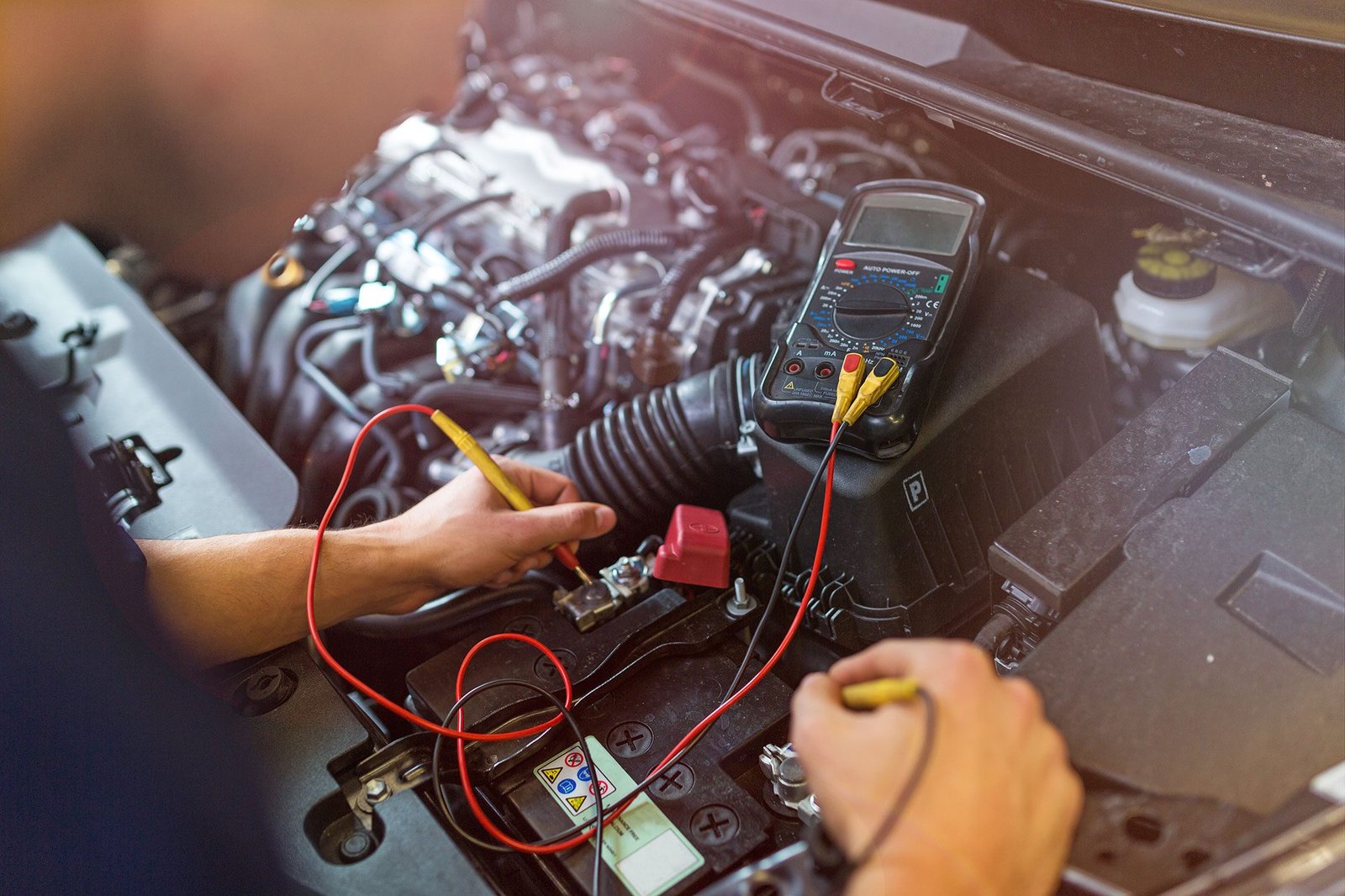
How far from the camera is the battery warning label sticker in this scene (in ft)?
2.48

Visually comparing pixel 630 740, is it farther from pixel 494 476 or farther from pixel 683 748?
pixel 494 476

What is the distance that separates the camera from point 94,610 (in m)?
0.74

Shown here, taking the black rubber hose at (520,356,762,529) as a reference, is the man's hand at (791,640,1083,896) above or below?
above

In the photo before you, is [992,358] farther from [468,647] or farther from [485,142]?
[485,142]

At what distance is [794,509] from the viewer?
96cm

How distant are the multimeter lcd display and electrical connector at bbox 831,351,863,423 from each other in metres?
0.21

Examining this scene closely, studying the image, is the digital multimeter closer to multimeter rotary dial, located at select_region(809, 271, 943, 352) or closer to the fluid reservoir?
multimeter rotary dial, located at select_region(809, 271, 943, 352)

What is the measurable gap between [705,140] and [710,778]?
3.65 ft

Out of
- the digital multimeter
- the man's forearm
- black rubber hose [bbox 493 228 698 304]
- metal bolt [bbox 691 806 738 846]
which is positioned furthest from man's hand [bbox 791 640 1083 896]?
black rubber hose [bbox 493 228 698 304]

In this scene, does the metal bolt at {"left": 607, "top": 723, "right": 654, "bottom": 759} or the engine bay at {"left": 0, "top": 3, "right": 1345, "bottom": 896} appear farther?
the metal bolt at {"left": 607, "top": 723, "right": 654, "bottom": 759}

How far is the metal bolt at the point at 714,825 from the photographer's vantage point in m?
0.78

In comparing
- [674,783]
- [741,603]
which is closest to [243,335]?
[741,603]

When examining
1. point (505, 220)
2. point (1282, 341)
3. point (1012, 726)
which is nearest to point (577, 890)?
point (1012, 726)

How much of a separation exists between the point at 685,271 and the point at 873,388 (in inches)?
19.0
